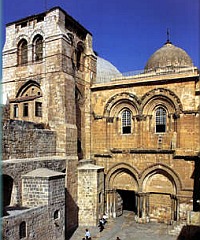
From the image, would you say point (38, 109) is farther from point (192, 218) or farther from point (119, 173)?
point (192, 218)

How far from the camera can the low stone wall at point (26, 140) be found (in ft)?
42.5

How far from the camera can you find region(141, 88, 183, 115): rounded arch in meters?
17.2

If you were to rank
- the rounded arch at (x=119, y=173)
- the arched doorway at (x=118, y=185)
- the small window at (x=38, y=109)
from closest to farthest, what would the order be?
the small window at (x=38, y=109), the rounded arch at (x=119, y=173), the arched doorway at (x=118, y=185)

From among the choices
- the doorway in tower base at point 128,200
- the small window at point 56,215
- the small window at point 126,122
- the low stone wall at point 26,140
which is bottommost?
the doorway in tower base at point 128,200

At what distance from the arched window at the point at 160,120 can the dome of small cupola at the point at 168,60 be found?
434cm

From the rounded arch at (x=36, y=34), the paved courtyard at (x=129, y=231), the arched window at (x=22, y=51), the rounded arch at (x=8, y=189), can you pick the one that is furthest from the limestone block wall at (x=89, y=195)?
the rounded arch at (x=36, y=34)

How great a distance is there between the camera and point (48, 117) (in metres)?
17.1

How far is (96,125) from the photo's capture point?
65.4 feet

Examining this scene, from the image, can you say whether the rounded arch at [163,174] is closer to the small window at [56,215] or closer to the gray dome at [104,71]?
the small window at [56,215]

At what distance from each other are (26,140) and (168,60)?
13062 millimetres

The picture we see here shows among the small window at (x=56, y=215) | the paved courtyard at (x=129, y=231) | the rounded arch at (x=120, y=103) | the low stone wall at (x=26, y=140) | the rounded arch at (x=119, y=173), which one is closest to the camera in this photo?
the small window at (x=56, y=215)

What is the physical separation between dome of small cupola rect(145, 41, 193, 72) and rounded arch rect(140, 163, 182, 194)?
25.1 ft

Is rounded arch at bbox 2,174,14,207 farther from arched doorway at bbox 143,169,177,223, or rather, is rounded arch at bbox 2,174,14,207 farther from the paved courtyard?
arched doorway at bbox 143,169,177,223

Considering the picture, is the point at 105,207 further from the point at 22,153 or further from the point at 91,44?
the point at 91,44
